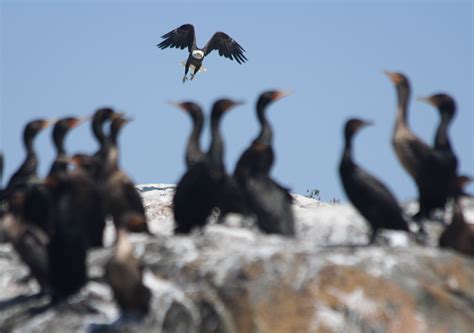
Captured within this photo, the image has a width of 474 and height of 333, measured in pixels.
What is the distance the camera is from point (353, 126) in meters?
14.7

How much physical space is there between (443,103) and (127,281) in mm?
4581

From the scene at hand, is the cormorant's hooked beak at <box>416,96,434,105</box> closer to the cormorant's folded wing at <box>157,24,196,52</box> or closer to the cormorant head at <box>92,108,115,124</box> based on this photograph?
the cormorant head at <box>92,108,115,124</box>

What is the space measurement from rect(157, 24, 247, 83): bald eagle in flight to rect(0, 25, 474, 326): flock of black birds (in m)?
18.9

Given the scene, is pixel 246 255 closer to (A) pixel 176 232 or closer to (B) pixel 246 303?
(B) pixel 246 303

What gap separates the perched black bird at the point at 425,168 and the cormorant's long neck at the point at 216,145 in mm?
1775

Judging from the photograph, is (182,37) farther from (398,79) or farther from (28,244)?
(28,244)

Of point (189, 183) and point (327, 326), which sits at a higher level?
point (189, 183)

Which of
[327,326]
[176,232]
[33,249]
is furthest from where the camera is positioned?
[176,232]

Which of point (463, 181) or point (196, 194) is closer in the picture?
point (196, 194)

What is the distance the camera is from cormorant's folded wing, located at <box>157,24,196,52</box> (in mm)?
36281

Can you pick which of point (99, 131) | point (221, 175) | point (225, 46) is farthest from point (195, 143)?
point (225, 46)

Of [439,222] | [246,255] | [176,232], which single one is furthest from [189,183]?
[439,222]

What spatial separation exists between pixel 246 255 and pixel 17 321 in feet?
7.08

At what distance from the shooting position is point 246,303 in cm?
1307
